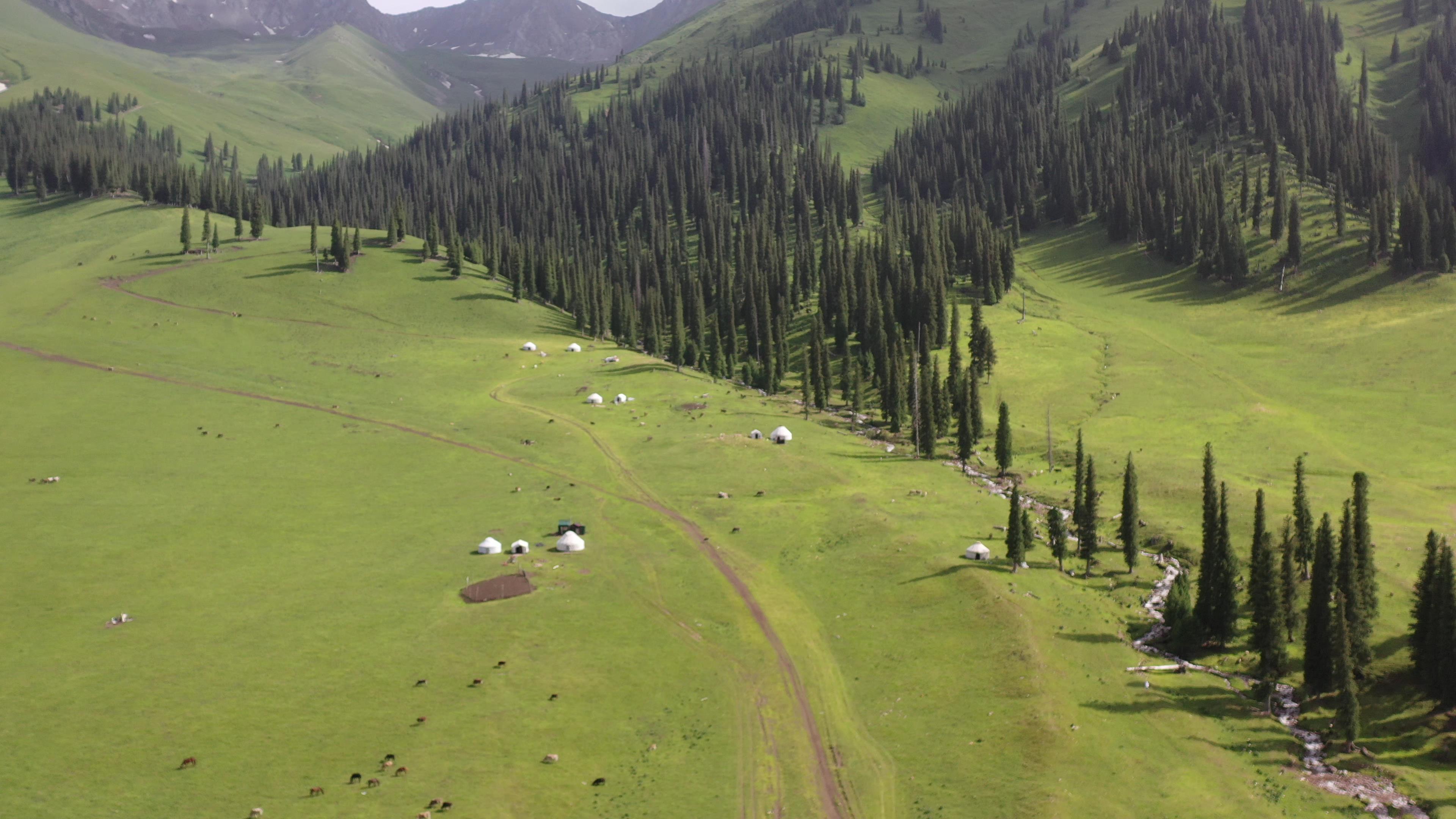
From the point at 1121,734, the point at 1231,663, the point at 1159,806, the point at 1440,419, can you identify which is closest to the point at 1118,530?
the point at 1231,663

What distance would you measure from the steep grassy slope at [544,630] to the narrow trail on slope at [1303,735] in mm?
2178

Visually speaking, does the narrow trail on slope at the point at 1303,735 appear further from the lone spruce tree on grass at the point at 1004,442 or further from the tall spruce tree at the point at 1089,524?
the lone spruce tree on grass at the point at 1004,442

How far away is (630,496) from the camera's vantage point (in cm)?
10838

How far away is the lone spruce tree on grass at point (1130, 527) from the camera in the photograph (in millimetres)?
91688

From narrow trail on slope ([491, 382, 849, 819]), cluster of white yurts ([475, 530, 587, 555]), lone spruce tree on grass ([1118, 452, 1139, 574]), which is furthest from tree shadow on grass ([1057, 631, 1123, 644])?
cluster of white yurts ([475, 530, 587, 555])

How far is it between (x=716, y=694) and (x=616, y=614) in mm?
14481

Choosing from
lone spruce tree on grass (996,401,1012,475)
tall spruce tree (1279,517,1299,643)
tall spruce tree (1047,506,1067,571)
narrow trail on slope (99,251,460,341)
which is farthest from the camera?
narrow trail on slope (99,251,460,341)

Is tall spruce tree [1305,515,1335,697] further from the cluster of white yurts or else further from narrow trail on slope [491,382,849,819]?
the cluster of white yurts

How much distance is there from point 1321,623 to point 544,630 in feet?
182

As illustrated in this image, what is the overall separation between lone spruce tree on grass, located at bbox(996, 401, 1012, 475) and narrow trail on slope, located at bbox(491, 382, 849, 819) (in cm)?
4303

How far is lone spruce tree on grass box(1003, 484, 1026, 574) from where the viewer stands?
8756 centimetres

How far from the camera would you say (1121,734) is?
205ft

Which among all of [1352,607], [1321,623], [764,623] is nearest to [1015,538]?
[764,623]

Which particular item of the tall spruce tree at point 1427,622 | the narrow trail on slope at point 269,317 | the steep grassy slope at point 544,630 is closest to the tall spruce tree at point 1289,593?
the tall spruce tree at point 1427,622
